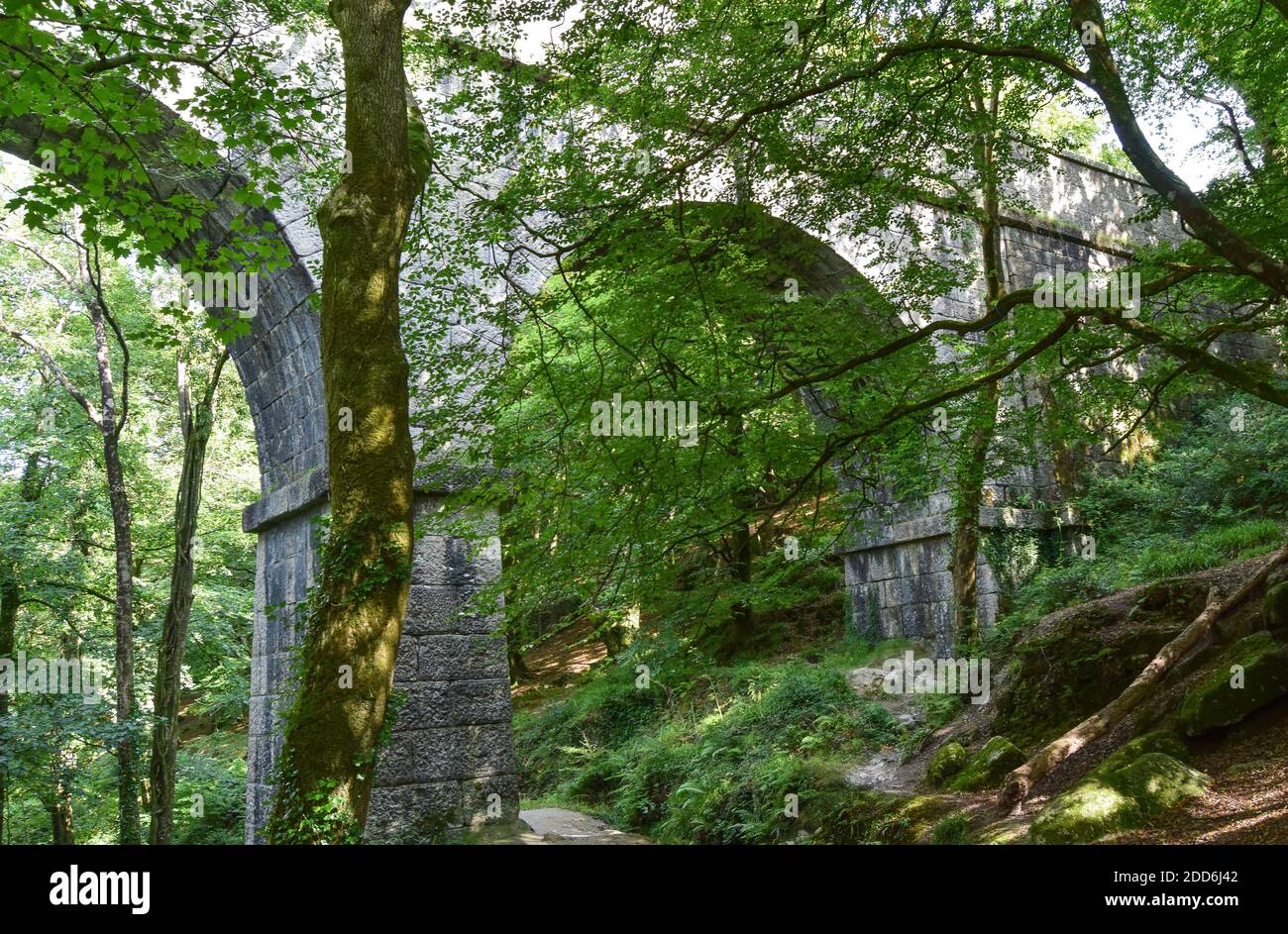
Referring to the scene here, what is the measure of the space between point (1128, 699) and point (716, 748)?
16.7 feet

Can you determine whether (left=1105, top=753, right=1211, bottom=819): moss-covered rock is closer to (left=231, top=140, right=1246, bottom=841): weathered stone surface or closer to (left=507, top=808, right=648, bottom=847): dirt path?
(left=231, top=140, right=1246, bottom=841): weathered stone surface

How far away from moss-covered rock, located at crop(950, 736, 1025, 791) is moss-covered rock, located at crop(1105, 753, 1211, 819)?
2014 millimetres

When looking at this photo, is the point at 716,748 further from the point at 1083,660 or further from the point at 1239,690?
the point at 1239,690

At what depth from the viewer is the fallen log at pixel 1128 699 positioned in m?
6.62

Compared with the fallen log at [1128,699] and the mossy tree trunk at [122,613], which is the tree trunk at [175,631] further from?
the fallen log at [1128,699]

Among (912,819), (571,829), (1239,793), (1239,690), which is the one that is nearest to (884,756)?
(912,819)

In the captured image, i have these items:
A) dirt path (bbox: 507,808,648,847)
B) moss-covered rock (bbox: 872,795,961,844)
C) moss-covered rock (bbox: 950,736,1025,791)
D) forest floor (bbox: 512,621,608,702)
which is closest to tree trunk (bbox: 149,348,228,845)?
dirt path (bbox: 507,808,648,847)

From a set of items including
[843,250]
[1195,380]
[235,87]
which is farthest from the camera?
[843,250]

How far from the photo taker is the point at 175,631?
37.4 ft

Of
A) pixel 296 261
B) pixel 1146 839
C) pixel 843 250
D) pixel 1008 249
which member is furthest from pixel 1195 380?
pixel 296 261

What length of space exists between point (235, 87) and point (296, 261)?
2.97 m

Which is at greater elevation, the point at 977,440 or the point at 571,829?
the point at 977,440

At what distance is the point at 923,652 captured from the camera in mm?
11914

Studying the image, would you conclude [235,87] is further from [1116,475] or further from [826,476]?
[1116,475]
